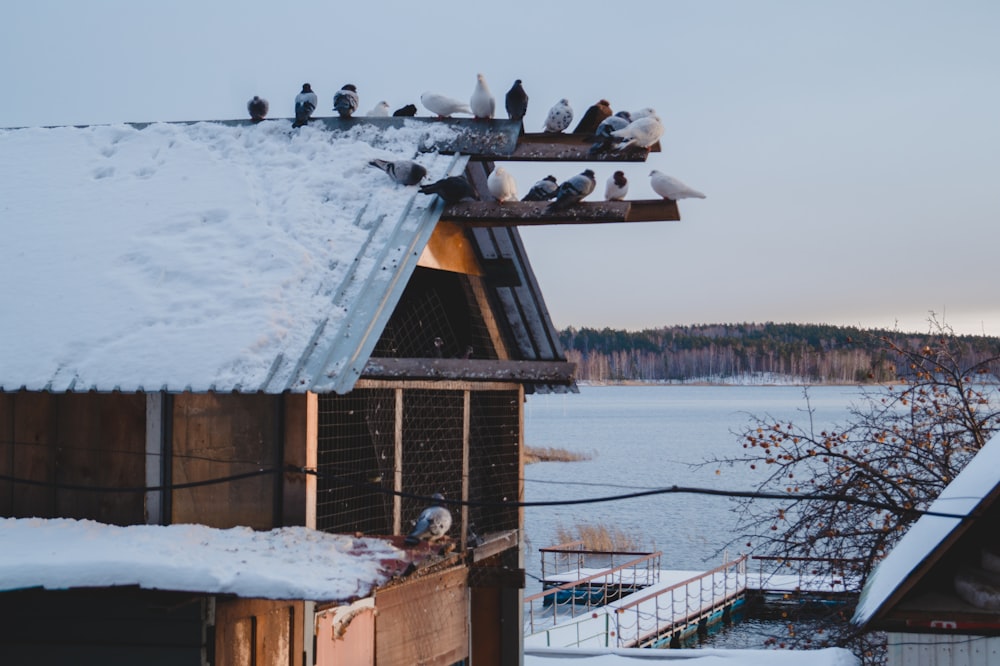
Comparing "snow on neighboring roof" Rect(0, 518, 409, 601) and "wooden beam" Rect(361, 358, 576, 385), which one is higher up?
"wooden beam" Rect(361, 358, 576, 385)

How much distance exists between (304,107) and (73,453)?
386 cm

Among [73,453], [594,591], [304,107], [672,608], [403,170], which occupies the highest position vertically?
[304,107]

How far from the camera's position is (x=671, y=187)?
8305 millimetres

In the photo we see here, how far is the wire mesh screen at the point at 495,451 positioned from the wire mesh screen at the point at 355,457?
1.32 m

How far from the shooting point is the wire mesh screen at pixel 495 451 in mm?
10461

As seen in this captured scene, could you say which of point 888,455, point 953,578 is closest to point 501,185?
point 953,578

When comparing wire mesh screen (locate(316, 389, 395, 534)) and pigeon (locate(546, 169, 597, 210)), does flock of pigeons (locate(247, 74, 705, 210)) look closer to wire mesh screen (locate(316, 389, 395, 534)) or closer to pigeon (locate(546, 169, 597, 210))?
pigeon (locate(546, 169, 597, 210))

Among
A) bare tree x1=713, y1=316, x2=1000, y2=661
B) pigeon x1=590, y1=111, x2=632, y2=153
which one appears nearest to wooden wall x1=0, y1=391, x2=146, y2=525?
pigeon x1=590, y1=111, x2=632, y2=153

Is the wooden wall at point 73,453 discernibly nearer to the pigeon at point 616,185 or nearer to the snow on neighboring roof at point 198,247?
the snow on neighboring roof at point 198,247

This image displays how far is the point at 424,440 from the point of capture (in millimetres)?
9234

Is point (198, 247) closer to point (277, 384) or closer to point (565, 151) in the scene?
point (277, 384)

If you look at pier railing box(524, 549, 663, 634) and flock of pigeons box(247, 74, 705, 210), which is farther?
pier railing box(524, 549, 663, 634)

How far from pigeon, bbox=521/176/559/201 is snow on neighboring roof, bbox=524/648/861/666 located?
1165cm

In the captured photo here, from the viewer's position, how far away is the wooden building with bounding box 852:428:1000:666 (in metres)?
5.55
